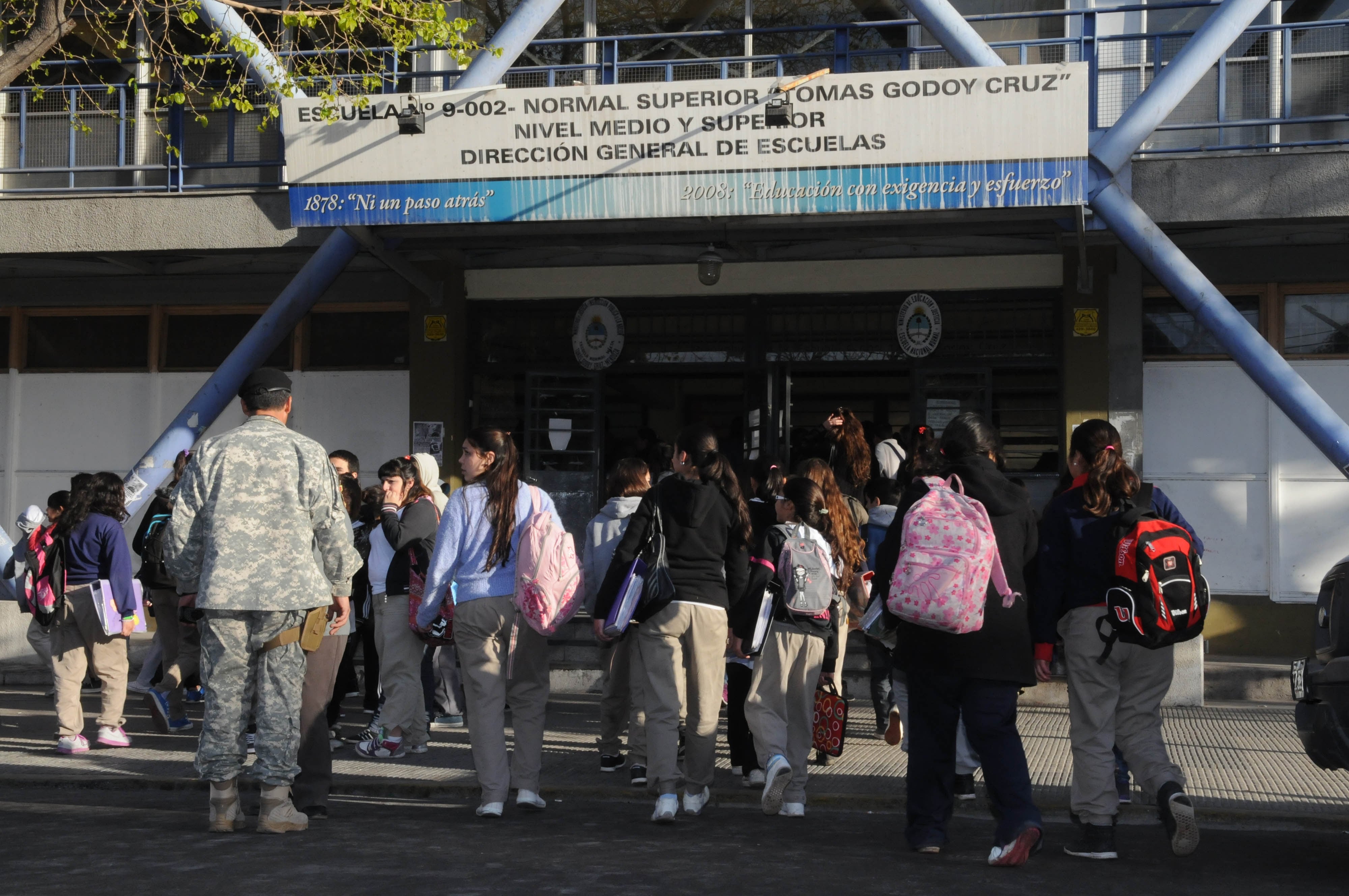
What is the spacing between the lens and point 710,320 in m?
13.0

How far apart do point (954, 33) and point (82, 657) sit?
7.64 metres

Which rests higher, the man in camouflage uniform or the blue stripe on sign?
the blue stripe on sign

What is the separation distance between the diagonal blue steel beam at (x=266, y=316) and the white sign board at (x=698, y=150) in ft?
1.85

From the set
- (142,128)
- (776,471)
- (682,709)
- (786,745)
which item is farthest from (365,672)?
(142,128)

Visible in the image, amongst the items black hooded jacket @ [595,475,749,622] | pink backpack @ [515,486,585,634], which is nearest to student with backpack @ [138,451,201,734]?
pink backpack @ [515,486,585,634]

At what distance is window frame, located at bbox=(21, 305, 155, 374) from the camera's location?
13797mm

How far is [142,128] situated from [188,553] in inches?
327

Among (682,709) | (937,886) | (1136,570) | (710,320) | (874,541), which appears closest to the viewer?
(937,886)

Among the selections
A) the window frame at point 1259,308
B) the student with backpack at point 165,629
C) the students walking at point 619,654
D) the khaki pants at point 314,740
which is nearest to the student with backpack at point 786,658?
the students walking at point 619,654

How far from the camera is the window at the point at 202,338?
13.7m

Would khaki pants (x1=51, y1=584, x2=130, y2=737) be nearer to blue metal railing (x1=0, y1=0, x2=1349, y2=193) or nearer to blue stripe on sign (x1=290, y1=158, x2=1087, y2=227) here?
blue stripe on sign (x1=290, y1=158, x2=1087, y2=227)

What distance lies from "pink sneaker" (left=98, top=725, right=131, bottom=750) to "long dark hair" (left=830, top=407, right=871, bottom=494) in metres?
5.82

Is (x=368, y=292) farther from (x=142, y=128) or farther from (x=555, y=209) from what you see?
(x=555, y=209)

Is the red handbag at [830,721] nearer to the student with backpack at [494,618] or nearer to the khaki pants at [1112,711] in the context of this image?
the student with backpack at [494,618]
